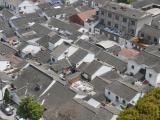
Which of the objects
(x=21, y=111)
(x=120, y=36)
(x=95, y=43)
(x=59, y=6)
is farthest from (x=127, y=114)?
(x=59, y=6)

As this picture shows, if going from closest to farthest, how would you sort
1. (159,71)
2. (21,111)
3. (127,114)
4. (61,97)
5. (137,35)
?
1. (127,114)
2. (21,111)
3. (61,97)
4. (159,71)
5. (137,35)

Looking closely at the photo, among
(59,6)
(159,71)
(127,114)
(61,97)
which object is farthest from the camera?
(59,6)

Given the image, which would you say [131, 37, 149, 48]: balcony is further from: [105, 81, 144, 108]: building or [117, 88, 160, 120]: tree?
[117, 88, 160, 120]: tree

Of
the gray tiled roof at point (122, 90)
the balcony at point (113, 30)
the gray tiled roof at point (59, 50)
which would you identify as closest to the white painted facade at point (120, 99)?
the gray tiled roof at point (122, 90)

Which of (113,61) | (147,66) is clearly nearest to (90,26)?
(113,61)

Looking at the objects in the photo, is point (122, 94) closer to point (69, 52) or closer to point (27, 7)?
point (69, 52)

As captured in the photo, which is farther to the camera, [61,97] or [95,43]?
[95,43]

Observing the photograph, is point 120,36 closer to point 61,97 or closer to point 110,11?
point 110,11
